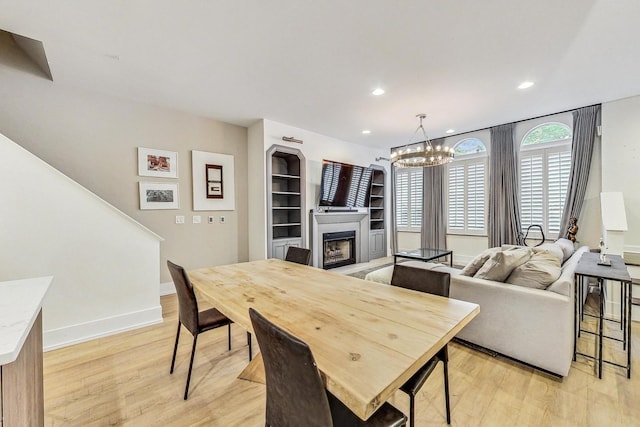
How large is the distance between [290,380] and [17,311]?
3.62ft

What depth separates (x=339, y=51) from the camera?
98.4 inches

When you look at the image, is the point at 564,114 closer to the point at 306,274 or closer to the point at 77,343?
the point at 306,274

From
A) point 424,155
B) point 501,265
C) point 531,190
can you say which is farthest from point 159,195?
point 531,190

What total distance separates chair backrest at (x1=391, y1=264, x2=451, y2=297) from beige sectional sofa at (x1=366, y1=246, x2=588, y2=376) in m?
0.83

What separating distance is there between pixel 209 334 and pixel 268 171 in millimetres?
2583

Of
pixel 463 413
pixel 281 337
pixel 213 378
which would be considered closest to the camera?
pixel 281 337

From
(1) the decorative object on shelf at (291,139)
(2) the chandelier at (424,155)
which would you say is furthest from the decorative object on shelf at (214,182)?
(2) the chandelier at (424,155)

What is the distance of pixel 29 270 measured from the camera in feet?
7.75

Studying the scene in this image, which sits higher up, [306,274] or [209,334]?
[306,274]

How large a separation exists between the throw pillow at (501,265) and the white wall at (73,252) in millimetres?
3334

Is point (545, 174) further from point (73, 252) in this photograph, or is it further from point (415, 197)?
point (73, 252)

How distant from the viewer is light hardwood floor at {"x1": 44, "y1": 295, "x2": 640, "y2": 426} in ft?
5.32

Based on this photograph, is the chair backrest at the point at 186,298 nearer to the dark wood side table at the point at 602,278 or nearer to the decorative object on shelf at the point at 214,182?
the decorative object on shelf at the point at 214,182

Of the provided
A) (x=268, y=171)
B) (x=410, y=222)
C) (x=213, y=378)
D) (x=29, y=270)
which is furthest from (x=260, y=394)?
(x=410, y=222)
